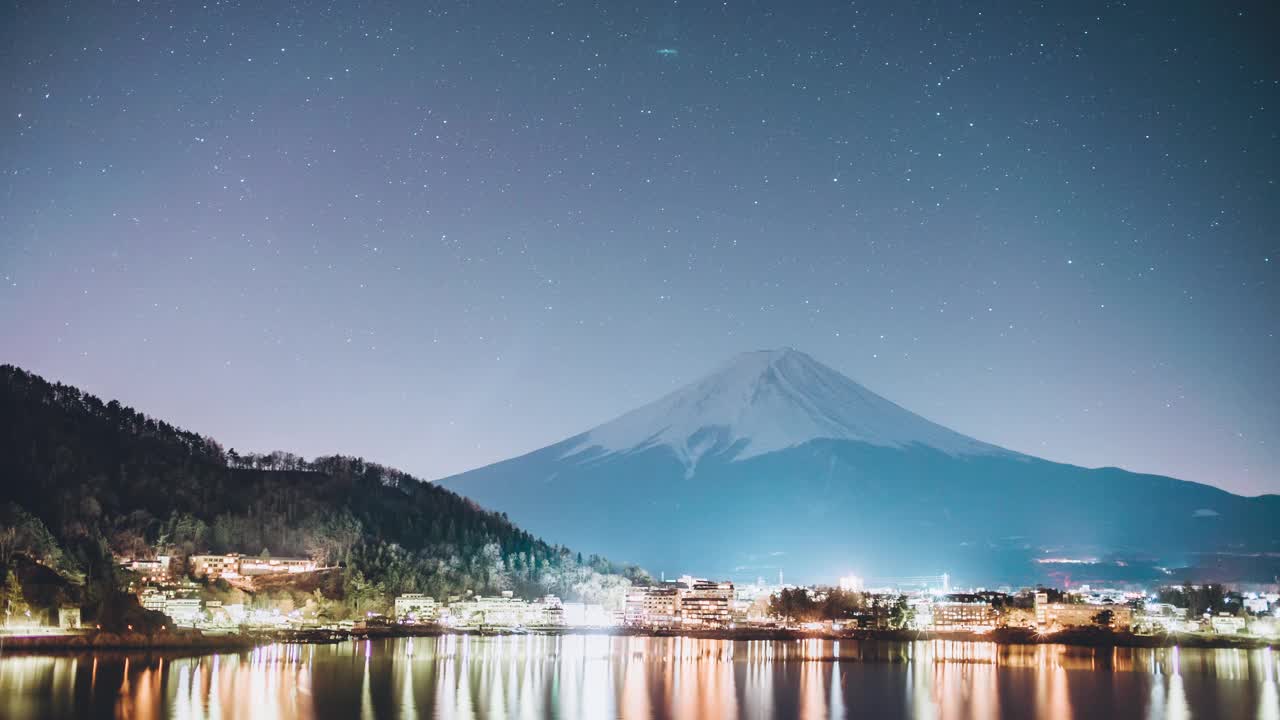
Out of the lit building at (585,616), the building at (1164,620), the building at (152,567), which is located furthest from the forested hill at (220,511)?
the building at (1164,620)

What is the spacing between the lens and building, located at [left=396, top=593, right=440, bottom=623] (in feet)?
267

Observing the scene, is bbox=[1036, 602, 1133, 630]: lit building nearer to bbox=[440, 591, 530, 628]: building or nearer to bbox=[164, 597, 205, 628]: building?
bbox=[440, 591, 530, 628]: building

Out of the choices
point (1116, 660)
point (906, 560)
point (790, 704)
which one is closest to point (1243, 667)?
point (1116, 660)

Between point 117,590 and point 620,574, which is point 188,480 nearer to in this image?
point 117,590

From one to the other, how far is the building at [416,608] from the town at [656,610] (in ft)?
0.28

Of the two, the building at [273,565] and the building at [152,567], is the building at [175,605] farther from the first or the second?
the building at [273,565]

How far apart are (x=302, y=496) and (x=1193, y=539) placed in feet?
443

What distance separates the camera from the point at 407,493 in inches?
4072

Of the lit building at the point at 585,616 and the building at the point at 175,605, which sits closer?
the building at the point at 175,605

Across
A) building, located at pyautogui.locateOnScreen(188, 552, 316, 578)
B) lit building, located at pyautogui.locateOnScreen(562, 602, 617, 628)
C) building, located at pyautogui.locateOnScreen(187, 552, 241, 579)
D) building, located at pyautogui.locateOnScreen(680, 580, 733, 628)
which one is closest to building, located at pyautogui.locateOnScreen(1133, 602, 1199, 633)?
building, located at pyautogui.locateOnScreen(680, 580, 733, 628)

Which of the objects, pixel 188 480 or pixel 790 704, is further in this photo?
pixel 188 480

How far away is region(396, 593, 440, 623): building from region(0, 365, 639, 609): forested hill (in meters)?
0.85

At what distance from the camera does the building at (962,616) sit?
317 ft

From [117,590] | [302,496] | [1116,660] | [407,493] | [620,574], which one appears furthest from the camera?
[620,574]
